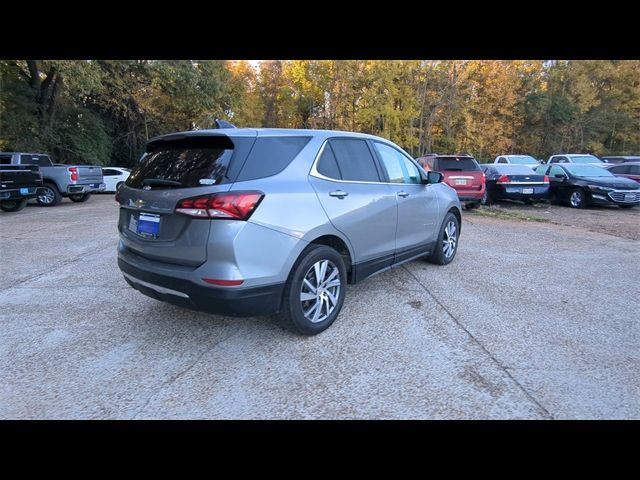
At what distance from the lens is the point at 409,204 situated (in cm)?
435

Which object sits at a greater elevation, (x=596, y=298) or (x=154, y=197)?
(x=154, y=197)

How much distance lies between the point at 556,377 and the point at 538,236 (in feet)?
18.8

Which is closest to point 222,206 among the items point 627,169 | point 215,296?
point 215,296

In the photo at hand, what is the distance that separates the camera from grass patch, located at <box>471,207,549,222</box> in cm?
974

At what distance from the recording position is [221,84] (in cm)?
1956

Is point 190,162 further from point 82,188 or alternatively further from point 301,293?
point 82,188

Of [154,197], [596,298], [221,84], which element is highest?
[221,84]

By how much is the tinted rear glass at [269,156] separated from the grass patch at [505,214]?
855cm

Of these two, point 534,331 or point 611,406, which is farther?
point 534,331

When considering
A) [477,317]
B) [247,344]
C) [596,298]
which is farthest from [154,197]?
[596,298]

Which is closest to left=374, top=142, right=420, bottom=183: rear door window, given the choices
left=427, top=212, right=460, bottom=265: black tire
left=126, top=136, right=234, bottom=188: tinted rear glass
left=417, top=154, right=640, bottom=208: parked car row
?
left=427, top=212, right=460, bottom=265: black tire

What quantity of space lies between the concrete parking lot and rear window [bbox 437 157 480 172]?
5.61 m

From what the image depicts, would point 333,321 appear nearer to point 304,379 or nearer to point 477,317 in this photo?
point 304,379

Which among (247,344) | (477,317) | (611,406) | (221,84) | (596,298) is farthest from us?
(221,84)
